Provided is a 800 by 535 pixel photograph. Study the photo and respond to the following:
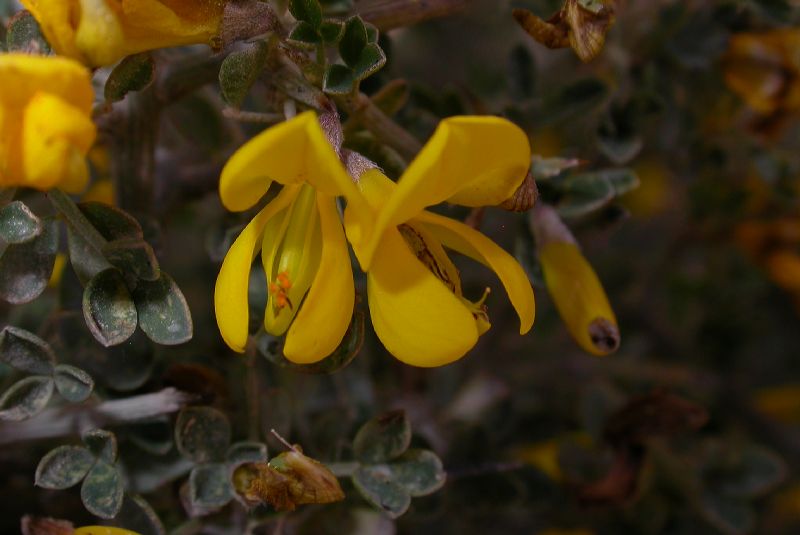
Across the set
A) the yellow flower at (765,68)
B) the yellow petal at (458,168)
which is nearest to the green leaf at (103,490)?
the yellow petal at (458,168)

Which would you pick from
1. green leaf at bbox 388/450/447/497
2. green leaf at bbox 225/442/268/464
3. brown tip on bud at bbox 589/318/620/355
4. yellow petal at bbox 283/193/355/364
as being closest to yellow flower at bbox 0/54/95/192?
yellow petal at bbox 283/193/355/364

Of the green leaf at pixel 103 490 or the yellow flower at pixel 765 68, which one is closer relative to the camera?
the green leaf at pixel 103 490

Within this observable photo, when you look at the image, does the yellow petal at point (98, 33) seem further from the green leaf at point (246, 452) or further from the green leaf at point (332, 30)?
the green leaf at point (246, 452)

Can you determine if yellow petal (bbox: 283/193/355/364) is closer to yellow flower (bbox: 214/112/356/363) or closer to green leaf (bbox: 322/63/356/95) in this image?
yellow flower (bbox: 214/112/356/363)

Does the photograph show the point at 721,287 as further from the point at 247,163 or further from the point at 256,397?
the point at 247,163

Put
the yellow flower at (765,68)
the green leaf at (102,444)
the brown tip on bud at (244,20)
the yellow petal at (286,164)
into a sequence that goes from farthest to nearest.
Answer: the yellow flower at (765,68), the green leaf at (102,444), the brown tip on bud at (244,20), the yellow petal at (286,164)

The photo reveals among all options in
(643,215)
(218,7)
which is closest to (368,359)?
(218,7)

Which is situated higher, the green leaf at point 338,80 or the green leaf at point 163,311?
the green leaf at point 338,80
